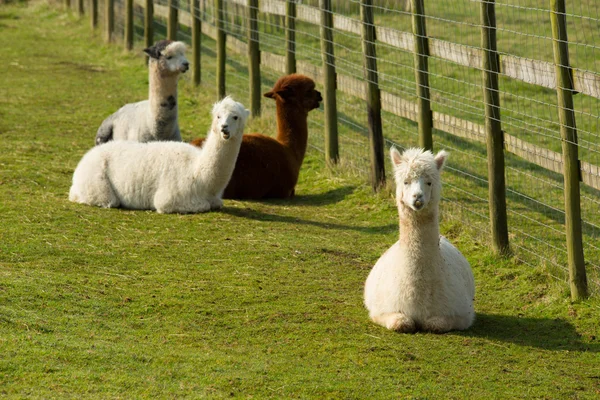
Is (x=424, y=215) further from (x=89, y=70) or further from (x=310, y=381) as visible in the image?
(x=89, y=70)

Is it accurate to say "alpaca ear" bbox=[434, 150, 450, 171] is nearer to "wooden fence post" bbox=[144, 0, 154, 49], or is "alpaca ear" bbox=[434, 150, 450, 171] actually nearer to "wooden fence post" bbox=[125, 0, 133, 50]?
"wooden fence post" bbox=[144, 0, 154, 49]

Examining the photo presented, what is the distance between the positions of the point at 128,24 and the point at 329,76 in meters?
8.53

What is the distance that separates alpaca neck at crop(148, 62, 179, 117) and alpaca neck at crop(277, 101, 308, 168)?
115 cm

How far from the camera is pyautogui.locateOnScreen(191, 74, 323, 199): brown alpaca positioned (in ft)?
30.5

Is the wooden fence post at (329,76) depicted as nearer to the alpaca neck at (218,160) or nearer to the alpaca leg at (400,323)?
the alpaca neck at (218,160)

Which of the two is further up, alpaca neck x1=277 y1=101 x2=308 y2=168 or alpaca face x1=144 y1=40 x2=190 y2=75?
alpaca face x1=144 y1=40 x2=190 y2=75

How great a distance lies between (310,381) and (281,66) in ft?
23.8

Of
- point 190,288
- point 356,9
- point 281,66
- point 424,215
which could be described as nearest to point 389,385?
point 424,215

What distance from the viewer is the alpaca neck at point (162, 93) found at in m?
10.1

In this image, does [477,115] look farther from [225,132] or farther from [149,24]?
[149,24]

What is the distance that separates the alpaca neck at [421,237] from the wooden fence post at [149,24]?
11.5 meters

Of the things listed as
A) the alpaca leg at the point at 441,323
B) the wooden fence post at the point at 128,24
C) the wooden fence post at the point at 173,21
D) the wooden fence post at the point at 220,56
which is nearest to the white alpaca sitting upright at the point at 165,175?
the alpaca leg at the point at 441,323

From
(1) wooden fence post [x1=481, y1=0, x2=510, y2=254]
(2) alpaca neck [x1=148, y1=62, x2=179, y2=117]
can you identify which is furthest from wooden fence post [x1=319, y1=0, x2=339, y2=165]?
(1) wooden fence post [x1=481, y1=0, x2=510, y2=254]

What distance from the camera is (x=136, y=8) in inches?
835
